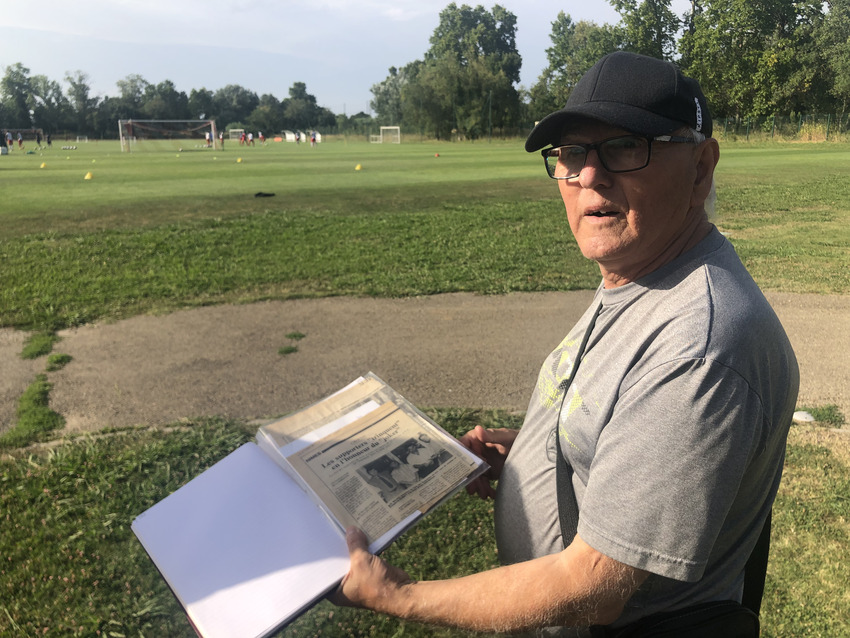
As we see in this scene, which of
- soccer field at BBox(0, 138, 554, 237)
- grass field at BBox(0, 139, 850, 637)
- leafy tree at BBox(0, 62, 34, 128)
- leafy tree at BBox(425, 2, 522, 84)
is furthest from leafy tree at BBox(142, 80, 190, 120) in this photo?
grass field at BBox(0, 139, 850, 637)

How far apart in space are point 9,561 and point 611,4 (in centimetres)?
4148

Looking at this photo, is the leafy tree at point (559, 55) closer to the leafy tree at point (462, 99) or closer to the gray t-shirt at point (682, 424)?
the leafy tree at point (462, 99)

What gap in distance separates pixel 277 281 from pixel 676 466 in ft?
24.0

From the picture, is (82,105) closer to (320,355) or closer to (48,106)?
(48,106)

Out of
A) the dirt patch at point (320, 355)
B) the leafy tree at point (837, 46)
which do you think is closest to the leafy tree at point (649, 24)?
the leafy tree at point (837, 46)

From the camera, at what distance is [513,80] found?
84.3 metres

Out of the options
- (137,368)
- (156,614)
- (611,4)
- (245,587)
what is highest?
(611,4)

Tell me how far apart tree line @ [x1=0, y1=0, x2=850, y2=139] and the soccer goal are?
1.72 meters

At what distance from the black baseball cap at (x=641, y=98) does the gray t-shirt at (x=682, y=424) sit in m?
0.30

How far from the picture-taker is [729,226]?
39.8 ft

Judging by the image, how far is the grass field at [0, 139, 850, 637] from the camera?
3.01 m

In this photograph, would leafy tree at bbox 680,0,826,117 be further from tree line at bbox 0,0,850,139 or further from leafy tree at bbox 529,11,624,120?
leafy tree at bbox 529,11,624,120

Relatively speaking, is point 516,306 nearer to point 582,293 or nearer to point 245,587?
point 582,293

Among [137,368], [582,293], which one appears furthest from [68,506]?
[582,293]
